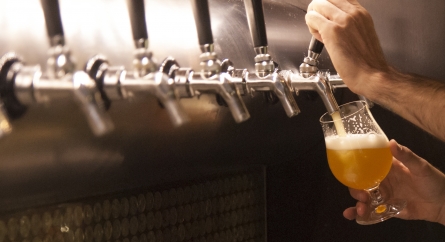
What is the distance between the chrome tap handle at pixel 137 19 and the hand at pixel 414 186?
84cm

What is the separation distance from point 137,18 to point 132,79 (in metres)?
0.08

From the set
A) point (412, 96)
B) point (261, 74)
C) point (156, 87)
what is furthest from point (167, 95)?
point (412, 96)

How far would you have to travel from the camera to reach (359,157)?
111 centimetres

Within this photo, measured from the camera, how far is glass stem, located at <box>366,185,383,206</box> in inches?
47.4

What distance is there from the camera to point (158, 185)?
47.5 inches

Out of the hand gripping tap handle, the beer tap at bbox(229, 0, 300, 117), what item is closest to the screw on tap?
the beer tap at bbox(229, 0, 300, 117)

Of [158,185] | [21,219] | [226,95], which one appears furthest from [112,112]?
[158,185]

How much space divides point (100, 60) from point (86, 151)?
5.7 inches

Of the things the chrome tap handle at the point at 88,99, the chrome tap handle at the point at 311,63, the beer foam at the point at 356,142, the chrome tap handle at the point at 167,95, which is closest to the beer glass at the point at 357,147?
the beer foam at the point at 356,142

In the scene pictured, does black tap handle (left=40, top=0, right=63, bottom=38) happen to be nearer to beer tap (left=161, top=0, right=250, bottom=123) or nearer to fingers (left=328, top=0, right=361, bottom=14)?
beer tap (left=161, top=0, right=250, bottom=123)

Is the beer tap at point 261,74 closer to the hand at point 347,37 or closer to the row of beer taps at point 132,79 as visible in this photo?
the row of beer taps at point 132,79

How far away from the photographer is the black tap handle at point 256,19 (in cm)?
88

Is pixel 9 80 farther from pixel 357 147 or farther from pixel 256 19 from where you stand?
pixel 357 147

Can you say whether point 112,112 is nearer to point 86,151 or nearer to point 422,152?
point 86,151
